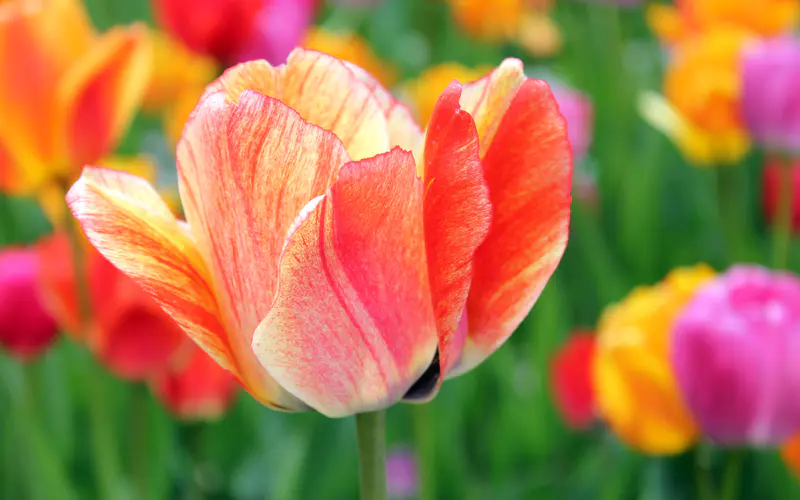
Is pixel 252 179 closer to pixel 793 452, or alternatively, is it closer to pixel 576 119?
pixel 793 452

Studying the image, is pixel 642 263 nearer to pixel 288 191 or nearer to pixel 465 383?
pixel 465 383

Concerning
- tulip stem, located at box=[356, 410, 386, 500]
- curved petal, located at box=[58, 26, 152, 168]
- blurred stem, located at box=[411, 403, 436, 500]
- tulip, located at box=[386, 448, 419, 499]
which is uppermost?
curved petal, located at box=[58, 26, 152, 168]

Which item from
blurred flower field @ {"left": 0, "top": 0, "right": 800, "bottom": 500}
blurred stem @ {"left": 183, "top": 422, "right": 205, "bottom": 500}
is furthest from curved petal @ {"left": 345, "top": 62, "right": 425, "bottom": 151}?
blurred stem @ {"left": 183, "top": 422, "right": 205, "bottom": 500}

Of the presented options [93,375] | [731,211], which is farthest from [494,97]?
[731,211]

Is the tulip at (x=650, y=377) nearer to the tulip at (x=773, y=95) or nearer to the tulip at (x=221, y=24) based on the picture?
the tulip at (x=773, y=95)

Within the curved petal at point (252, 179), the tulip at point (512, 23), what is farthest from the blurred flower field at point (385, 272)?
the tulip at point (512, 23)

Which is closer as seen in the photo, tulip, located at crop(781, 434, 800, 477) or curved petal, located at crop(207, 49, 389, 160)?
curved petal, located at crop(207, 49, 389, 160)

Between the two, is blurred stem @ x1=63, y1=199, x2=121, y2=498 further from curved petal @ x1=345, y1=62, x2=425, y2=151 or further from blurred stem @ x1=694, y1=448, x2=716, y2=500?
blurred stem @ x1=694, y1=448, x2=716, y2=500
